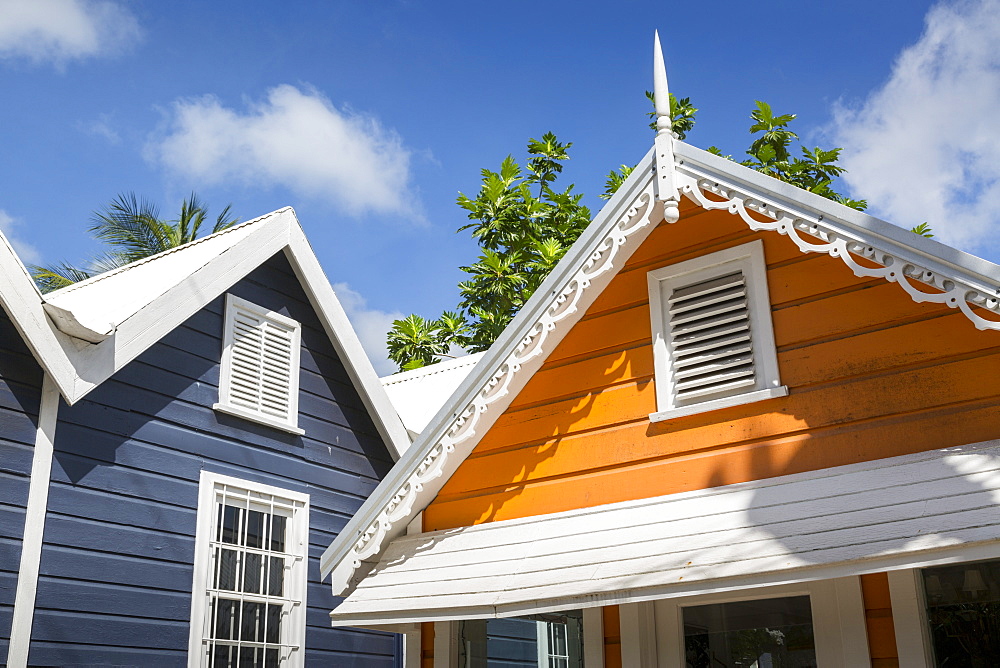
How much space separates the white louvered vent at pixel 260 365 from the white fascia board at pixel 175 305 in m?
0.39

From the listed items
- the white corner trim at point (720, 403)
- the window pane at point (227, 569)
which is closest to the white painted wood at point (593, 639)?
the white corner trim at point (720, 403)

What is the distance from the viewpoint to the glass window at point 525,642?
20.8 ft

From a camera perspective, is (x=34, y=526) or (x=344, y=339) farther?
(x=344, y=339)

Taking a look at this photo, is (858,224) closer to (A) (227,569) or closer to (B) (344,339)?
(A) (227,569)

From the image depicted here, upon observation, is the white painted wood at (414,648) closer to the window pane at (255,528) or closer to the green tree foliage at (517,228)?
the window pane at (255,528)

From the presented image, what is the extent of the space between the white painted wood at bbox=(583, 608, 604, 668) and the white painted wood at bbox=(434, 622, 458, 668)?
1009 mm

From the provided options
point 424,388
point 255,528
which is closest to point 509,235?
point 424,388

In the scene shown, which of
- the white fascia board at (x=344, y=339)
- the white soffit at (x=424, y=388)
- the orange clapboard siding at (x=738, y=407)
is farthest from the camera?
the white soffit at (x=424, y=388)

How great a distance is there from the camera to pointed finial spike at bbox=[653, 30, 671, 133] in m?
5.87

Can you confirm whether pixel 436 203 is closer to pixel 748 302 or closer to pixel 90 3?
pixel 748 302

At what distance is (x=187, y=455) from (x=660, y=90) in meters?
5.23

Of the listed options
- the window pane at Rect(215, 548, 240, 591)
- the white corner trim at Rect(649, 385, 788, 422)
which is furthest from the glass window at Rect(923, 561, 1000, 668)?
the window pane at Rect(215, 548, 240, 591)

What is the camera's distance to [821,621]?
533 centimetres

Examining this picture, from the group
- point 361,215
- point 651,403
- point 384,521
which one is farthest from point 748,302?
point 361,215
